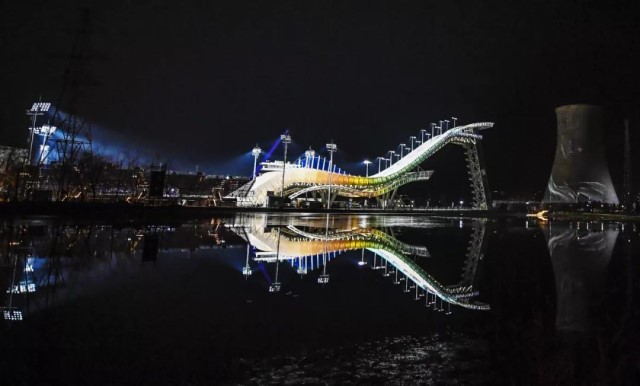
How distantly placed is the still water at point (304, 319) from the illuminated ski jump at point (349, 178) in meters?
47.5

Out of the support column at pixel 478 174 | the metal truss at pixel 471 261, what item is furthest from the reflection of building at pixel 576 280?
the support column at pixel 478 174

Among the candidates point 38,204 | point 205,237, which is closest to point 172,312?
point 205,237

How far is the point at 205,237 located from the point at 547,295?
1253cm

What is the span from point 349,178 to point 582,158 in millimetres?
34818

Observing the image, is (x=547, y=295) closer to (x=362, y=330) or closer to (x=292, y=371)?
(x=362, y=330)

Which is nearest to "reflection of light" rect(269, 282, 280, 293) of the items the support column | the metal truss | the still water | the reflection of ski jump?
the still water

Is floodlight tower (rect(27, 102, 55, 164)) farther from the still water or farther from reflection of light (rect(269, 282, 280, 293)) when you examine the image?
reflection of light (rect(269, 282, 280, 293))

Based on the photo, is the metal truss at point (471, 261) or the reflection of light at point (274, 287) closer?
the reflection of light at point (274, 287)

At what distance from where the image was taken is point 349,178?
2766 inches

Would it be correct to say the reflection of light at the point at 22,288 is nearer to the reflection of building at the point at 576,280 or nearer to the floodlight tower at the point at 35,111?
the reflection of building at the point at 576,280

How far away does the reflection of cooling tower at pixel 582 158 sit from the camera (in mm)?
59719

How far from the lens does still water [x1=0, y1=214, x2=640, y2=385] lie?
4074 mm

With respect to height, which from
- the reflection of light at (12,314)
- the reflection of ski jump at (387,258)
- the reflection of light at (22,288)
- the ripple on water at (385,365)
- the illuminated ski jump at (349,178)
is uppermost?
the illuminated ski jump at (349,178)

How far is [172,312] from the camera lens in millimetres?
6043
